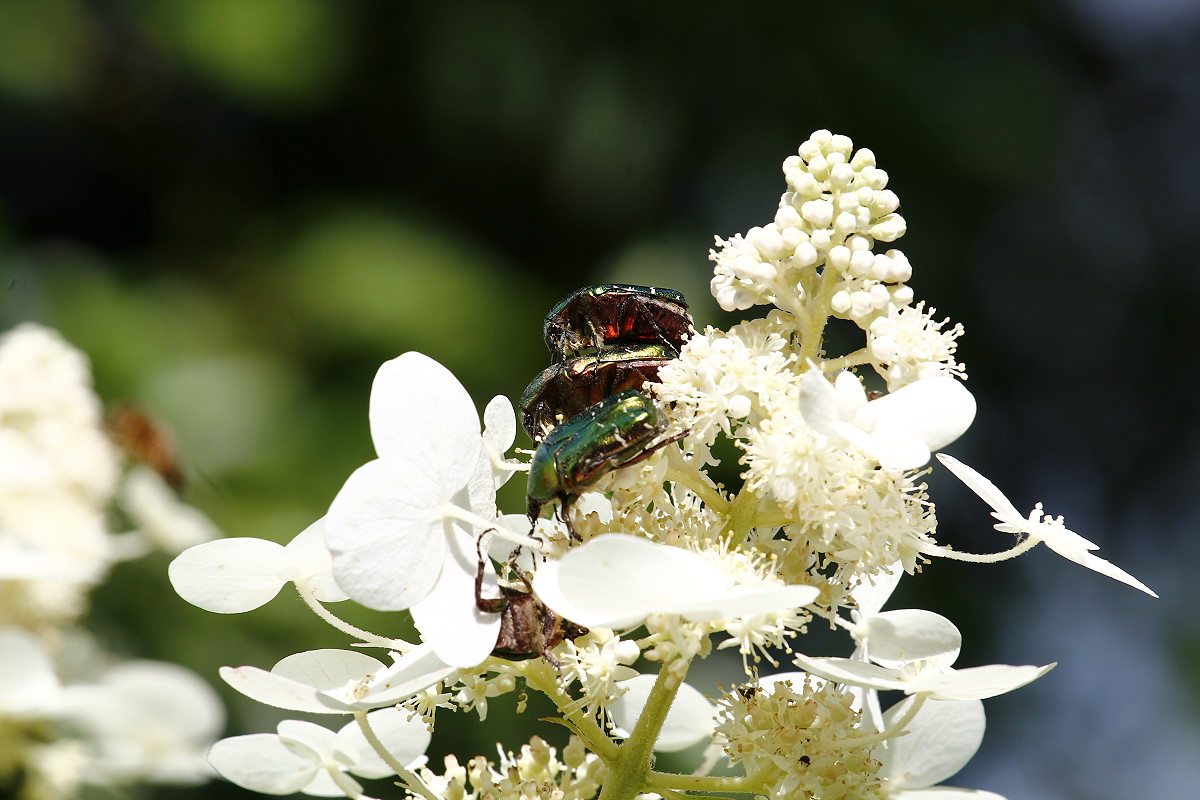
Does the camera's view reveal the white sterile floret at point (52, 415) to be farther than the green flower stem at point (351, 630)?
Yes

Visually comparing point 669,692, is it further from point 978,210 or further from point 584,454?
point 978,210

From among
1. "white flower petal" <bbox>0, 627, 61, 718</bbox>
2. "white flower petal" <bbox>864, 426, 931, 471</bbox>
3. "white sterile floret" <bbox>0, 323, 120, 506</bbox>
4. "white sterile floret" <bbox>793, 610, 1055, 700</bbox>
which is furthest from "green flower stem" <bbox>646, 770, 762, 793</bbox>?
"white sterile floret" <bbox>0, 323, 120, 506</bbox>

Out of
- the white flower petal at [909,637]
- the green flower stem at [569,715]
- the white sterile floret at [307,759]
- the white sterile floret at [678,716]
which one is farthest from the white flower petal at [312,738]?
the white flower petal at [909,637]

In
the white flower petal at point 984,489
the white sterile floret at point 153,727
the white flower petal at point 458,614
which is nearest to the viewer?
the white flower petal at point 458,614

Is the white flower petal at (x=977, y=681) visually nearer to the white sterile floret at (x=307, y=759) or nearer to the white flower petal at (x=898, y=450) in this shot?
the white flower petal at (x=898, y=450)

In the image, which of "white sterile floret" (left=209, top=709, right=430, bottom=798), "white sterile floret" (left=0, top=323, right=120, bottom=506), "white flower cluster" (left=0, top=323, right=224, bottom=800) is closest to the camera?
"white sterile floret" (left=209, top=709, right=430, bottom=798)

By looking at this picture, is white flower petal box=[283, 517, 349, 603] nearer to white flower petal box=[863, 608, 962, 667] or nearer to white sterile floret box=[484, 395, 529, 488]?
white sterile floret box=[484, 395, 529, 488]

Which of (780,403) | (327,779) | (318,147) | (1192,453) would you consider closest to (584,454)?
(780,403)
